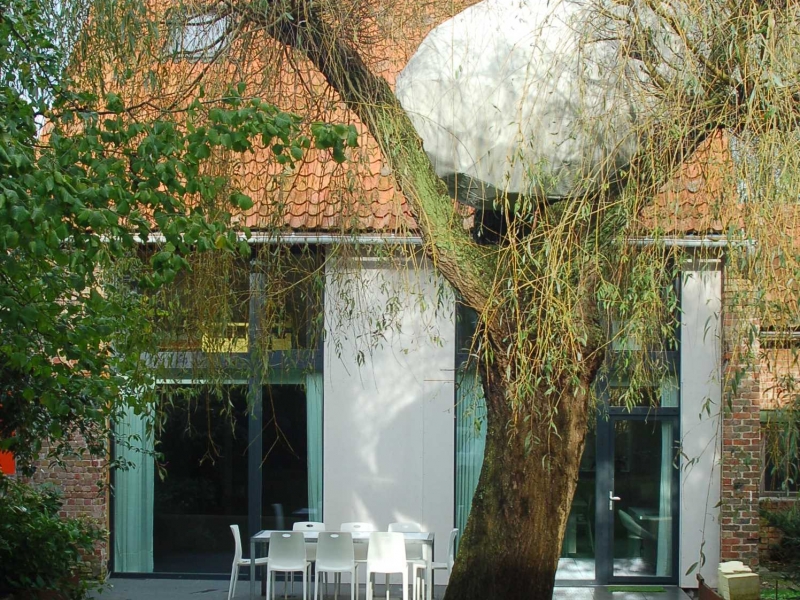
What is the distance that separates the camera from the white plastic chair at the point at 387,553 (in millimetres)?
8586

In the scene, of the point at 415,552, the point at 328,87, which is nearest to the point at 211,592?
the point at 415,552

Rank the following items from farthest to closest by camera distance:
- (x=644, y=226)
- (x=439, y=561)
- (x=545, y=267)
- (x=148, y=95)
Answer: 1. (x=439, y=561)
2. (x=148, y=95)
3. (x=644, y=226)
4. (x=545, y=267)

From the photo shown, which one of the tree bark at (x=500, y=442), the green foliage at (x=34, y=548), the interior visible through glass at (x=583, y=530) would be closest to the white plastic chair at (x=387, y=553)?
the interior visible through glass at (x=583, y=530)

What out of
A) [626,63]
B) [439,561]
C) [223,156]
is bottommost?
[439,561]

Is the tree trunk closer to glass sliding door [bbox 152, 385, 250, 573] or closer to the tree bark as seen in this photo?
the tree bark

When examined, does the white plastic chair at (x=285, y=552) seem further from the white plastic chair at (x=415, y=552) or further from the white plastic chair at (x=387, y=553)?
the white plastic chair at (x=415, y=552)

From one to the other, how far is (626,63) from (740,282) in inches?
49.1

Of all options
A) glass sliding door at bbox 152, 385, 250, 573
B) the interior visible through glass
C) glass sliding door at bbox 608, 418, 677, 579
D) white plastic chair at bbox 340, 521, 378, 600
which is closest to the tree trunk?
white plastic chair at bbox 340, 521, 378, 600

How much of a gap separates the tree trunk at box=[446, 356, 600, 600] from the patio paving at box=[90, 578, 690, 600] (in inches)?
190

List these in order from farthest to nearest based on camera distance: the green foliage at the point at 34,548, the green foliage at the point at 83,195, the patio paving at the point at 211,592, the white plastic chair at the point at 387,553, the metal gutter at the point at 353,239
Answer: the patio paving at the point at 211,592 < the white plastic chair at the point at 387,553 < the green foliage at the point at 34,548 < the metal gutter at the point at 353,239 < the green foliage at the point at 83,195

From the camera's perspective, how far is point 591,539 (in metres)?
10.3

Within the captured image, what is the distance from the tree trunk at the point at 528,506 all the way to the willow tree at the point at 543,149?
0.01 metres

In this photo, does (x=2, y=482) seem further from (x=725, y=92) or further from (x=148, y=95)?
(x=725, y=92)

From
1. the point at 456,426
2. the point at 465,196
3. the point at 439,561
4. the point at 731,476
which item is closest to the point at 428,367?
the point at 456,426
